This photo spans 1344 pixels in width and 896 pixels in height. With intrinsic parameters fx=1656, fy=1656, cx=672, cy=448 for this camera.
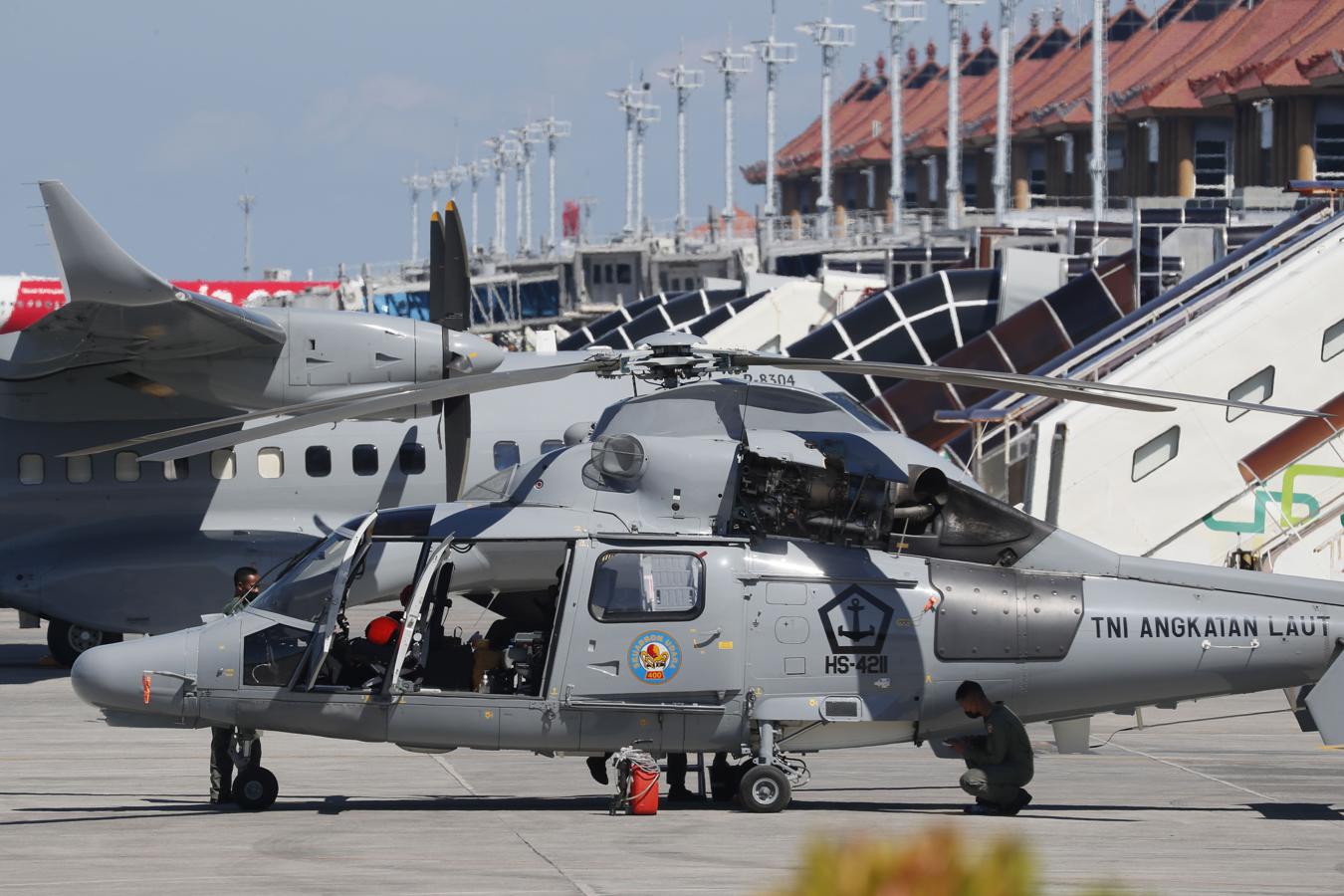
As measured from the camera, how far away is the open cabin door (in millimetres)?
11969

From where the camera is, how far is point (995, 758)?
12117mm

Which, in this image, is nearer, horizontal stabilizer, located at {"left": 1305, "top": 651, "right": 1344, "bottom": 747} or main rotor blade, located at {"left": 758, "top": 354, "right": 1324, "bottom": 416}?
main rotor blade, located at {"left": 758, "top": 354, "right": 1324, "bottom": 416}

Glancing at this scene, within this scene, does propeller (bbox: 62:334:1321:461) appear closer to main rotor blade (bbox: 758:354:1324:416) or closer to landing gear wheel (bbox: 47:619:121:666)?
main rotor blade (bbox: 758:354:1324:416)

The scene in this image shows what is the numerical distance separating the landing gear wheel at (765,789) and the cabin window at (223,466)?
10.1m

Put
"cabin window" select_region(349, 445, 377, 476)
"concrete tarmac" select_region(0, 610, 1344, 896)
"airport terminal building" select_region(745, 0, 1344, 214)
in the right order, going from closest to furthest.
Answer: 1. "concrete tarmac" select_region(0, 610, 1344, 896)
2. "cabin window" select_region(349, 445, 377, 476)
3. "airport terminal building" select_region(745, 0, 1344, 214)

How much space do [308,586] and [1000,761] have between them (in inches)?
206

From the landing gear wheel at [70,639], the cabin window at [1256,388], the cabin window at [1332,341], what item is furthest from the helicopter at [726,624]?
the cabin window at [1332,341]

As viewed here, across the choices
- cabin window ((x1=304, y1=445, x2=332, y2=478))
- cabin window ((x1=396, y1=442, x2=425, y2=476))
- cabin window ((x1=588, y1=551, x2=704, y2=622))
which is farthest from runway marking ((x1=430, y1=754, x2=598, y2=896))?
cabin window ((x1=304, y1=445, x2=332, y2=478))

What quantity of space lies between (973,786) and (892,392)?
62.6 feet

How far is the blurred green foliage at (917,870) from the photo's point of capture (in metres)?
3.41

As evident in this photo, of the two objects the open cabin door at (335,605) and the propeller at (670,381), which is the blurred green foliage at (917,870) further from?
the open cabin door at (335,605)

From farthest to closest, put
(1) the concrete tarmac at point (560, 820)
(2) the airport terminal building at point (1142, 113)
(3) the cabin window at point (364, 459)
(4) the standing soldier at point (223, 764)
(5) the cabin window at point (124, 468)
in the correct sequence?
(2) the airport terminal building at point (1142, 113) < (3) the cabin window at point (364, 459) < (5) the cabin window at point (124, 468) < (4) the standing soldier at point (223, 764) < (1) the concrete tarmac at point (560, 820)

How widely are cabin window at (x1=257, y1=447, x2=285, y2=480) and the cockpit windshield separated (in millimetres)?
7898

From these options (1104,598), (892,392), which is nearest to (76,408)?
(1104,598)
